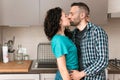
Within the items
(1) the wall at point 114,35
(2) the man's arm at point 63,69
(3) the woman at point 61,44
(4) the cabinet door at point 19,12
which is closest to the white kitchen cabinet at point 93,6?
(4) the cabinet door at point 19,12

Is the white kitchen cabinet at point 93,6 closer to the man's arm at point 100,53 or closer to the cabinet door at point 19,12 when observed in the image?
the cabinet door at point 19,12

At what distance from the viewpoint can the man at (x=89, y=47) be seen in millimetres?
1793

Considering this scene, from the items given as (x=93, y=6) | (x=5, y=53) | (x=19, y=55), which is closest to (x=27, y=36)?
(x=19, y=55)

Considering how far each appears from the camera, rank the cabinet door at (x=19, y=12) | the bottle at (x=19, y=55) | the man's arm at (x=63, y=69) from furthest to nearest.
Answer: the bottle at (x=19, y=55) → the cabinet door at (x=19, y=12) → the man's arm at (x=63, y=69)

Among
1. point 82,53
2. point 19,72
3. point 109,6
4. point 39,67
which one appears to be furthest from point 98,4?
point 19,72

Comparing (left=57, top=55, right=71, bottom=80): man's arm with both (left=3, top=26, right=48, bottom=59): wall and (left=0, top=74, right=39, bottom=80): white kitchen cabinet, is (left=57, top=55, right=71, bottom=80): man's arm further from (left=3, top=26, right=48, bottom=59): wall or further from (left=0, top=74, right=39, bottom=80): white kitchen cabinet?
(left=3, top=26, right=48, bottom=59): wall

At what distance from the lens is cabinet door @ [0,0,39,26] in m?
2.37

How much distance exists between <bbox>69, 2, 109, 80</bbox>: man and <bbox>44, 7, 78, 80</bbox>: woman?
0.07 m

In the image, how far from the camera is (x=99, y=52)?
179cm

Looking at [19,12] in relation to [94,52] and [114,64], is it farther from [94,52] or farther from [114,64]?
[114,64]

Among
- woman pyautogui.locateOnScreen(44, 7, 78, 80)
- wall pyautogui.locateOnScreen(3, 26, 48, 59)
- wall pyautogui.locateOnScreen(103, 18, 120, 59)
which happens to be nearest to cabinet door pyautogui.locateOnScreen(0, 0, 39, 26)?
wall pyautogui.locateOnScreen(3, 26, 48, 59)

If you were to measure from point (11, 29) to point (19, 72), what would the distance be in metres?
0.81

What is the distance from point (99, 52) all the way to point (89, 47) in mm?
103

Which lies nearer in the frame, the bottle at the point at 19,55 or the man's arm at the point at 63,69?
the man's arm at the point at 63,69
